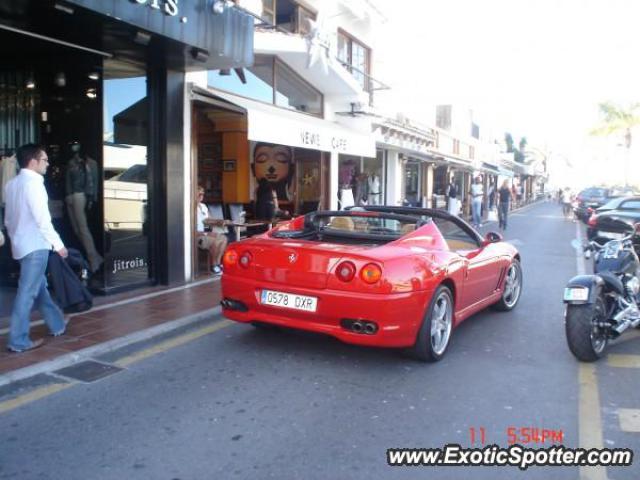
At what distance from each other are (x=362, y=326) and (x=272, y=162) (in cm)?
929

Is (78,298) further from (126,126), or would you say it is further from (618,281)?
(618,281)

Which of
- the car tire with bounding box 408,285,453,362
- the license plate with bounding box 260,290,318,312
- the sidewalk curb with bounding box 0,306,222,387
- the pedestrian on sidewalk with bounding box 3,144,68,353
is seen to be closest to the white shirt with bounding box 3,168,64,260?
the pedestrian on sidewalk with bounding box 3,144,68,353

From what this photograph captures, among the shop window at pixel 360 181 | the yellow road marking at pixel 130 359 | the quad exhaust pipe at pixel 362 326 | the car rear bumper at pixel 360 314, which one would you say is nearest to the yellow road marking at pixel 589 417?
the car rear bumper at pixel 360 314

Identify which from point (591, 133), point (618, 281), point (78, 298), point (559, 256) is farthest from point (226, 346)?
point (591, 133)

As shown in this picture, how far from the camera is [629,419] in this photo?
152 inches

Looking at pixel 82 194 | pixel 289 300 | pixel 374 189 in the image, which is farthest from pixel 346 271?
pixel 374 189

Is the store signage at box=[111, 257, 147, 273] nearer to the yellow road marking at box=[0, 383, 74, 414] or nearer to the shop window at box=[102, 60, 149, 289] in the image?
the shop window at box=[102, 60, 149, 289]

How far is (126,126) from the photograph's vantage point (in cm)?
785

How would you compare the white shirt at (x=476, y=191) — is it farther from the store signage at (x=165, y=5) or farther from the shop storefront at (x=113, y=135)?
the store signage at (x=165, y=5)

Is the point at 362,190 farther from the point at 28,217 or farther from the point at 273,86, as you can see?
the point at 28,217

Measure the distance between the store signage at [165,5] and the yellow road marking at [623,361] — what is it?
545 centimetres

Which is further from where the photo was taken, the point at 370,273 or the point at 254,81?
the point at 254,81

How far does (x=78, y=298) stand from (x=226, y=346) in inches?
59.7

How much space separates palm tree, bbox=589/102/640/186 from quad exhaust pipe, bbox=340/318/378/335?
60.2m
